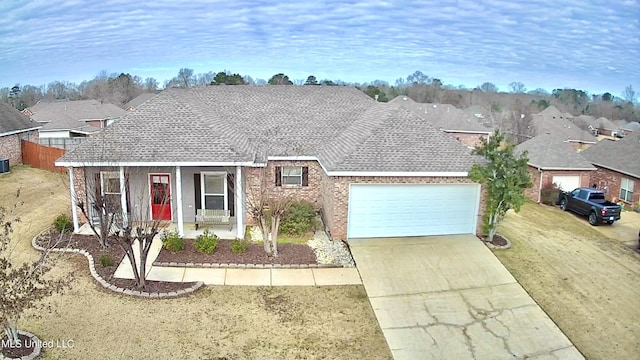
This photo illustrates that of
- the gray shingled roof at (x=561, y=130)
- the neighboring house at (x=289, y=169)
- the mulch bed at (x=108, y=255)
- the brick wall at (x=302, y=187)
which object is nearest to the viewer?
the mulch bed at (x=108, y=255)

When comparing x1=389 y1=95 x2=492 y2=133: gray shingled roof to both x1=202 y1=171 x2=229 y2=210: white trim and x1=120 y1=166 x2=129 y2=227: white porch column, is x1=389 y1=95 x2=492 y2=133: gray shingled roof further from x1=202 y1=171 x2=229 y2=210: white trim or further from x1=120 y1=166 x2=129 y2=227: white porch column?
x1=120 y1=166 x2=129 y2=227: white porch column

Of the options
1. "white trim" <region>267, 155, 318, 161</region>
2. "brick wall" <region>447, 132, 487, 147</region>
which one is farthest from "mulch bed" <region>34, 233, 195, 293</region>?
"brick wall" <region>447, 132, 487, 147</region>

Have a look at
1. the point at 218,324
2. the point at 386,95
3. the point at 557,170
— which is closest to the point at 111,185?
the point at 218,324

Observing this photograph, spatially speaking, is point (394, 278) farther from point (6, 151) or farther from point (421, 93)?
point (421, 93)

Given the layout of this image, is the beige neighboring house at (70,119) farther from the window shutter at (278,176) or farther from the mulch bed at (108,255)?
the window shutter at (278,176)

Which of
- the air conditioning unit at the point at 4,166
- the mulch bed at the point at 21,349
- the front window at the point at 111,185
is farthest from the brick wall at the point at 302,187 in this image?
the air conditioning unit at the point at 4,166

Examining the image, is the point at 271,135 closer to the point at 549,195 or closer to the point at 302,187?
Answer: the point at 302,187
